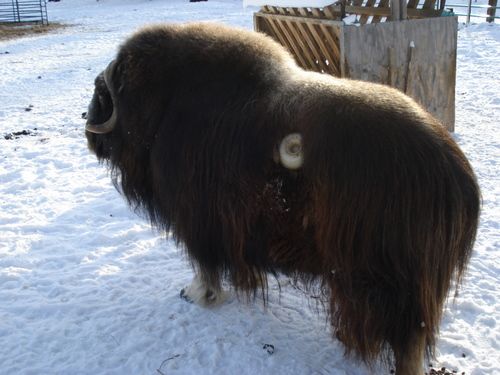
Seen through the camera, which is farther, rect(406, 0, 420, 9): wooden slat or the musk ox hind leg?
rect(406, 0, 420, 9): wooden slat

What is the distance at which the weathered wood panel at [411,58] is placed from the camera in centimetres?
416

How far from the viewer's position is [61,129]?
5.43 m

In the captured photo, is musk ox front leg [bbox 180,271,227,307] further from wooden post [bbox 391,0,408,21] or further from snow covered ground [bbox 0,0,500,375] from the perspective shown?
wooden post [bbox 391,0,408,21]

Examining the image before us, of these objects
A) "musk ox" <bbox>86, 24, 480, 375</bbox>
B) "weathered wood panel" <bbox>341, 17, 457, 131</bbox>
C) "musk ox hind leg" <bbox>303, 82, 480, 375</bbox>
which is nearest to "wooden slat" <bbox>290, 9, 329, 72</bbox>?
"weathered wood panel" <bbox>341, 17, 457, 131</bbox>

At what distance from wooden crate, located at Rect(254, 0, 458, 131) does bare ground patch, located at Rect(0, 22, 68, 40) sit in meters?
11.1

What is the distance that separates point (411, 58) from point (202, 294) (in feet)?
9.65

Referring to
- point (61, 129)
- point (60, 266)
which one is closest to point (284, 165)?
point (60, 266)

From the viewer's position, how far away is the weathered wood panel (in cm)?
416

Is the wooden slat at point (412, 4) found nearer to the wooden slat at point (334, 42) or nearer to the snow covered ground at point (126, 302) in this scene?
the wooden slat at point (334, 42)

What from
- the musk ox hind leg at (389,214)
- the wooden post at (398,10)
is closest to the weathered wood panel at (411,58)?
the wooden post at (398,10)

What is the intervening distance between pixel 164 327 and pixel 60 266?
844 mm

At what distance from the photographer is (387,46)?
14.0ft

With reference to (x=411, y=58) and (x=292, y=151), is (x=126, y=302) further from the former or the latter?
(x=411, y=58)

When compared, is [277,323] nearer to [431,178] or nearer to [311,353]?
[311,353]
